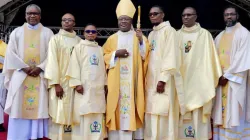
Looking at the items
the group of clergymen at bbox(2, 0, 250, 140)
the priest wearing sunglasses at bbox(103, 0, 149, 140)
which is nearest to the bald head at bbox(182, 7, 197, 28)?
the group of clergymen at bbox(2, 0, 250, 140)

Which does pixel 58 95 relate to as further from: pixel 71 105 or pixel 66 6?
Answer: pixel 66 6

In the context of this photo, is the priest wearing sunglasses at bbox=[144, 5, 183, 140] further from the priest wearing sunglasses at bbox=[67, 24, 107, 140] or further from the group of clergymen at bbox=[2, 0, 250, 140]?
the priest wearing sunglasses at bbox=[67, 24, 107, 140]

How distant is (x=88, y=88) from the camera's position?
452 centimetres

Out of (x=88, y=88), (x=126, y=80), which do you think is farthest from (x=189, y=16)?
(x=88, y=88)

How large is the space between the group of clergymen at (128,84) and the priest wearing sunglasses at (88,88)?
1cm

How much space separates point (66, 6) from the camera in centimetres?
877

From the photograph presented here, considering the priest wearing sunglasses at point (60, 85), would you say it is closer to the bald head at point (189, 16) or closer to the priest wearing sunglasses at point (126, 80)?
the priest wearing sunglasses at point (126, 80)

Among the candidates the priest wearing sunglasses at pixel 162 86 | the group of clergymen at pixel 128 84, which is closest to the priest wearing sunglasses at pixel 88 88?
the group of clergymen at pixel 128 84

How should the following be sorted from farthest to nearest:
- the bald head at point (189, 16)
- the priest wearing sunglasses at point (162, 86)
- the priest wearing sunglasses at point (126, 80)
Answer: the bald head at point (189, 16) < the priest wearing sunglasses at point (126, 80) < the priest wearing sunglasses at point (162, 86)

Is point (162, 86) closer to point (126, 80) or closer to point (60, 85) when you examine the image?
point (126, 80)

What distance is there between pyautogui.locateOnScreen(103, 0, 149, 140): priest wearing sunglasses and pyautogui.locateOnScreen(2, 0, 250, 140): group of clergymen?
1cm

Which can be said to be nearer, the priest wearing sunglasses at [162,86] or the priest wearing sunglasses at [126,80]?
the priest wearing sunglasses at [162,86]

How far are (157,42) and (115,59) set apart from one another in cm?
64

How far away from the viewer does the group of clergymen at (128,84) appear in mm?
4527
